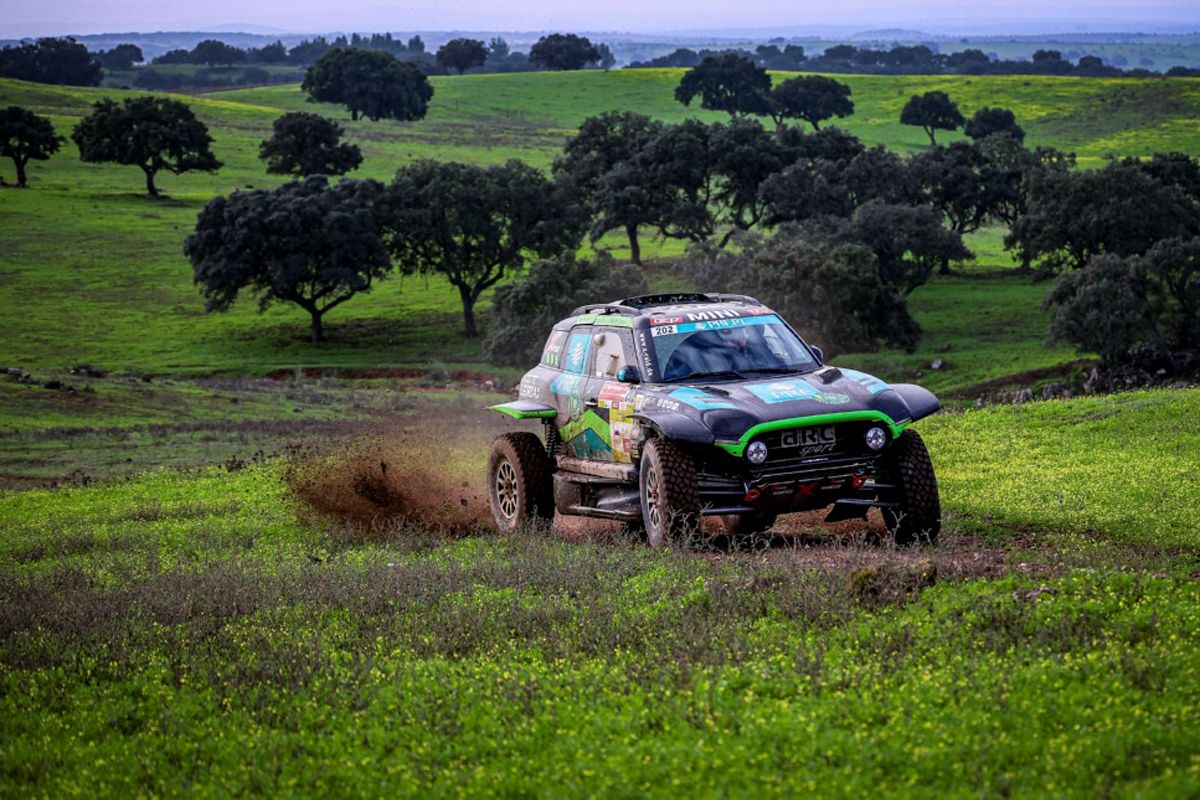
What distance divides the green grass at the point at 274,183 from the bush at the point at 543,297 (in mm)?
2512

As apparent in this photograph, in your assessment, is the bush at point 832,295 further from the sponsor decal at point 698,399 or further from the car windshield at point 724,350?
the sponsor decal at point 698,399

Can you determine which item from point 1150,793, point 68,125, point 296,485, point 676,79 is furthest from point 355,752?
point 676,79

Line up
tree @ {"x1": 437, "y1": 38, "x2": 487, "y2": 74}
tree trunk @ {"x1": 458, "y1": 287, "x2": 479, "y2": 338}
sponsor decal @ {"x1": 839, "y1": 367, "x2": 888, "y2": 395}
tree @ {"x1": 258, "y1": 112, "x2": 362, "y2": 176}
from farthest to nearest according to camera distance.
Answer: tree @ {"x1": 437, "y1": 38, "x2": 487, "y2": 74}
tree @ {"x1": 258, "y1": 112, "x2": 362, "y2": 176}
tree trunk @ {"x1": 458, "y1": 287, "x2": 479, "y2": 338}
sponsor decal @ {"x1": 839, "y1": 367, "x2": 888, "y2": 395}

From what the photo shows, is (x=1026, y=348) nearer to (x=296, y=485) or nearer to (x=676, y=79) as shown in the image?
(x=296, y=485)

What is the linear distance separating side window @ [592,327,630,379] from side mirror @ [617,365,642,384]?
0.31m

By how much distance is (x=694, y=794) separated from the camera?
21.7 ft

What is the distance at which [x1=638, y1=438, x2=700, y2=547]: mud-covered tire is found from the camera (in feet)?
40.7

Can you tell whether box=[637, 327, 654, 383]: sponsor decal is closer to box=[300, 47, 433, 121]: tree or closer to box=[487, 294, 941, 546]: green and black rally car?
box=[487, 294, 941, 546]: green and black rally car

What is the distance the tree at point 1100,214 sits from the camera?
56.8 metres

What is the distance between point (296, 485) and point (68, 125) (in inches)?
3742

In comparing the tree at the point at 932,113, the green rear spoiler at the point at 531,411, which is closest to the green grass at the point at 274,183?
the tree at the point at 932,113

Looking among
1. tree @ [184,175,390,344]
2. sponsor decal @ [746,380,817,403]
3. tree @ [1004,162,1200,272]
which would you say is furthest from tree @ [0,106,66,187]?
sponsor decal @ [746,380,817,403]

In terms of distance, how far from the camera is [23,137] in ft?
289

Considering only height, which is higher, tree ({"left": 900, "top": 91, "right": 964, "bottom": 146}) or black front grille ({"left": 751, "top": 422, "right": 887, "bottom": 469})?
tree ({"left": 900, "top": 91, "right": 964, "bottom": 146})
